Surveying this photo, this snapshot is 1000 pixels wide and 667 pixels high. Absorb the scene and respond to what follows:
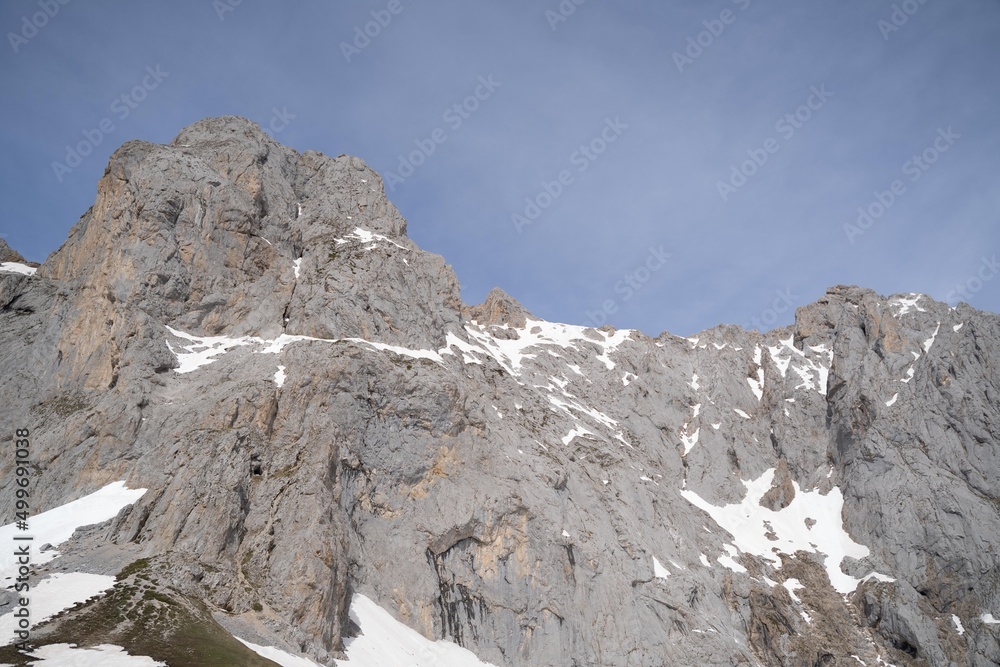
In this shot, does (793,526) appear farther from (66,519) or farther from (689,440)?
(66,519)

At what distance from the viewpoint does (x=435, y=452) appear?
6944cm

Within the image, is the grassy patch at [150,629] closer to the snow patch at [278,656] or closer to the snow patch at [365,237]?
the snow patch at [278,656]

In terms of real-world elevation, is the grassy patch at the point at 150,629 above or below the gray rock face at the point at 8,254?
below

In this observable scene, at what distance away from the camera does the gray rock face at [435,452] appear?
182ft

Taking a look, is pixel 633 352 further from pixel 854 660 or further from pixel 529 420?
pixel 854 660

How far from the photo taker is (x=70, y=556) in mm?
45094

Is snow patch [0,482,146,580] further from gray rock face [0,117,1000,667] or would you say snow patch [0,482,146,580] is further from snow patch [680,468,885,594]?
snow patch [680,468,885,594]

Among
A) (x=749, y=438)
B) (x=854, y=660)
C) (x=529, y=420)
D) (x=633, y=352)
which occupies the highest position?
(x=633, y=352)

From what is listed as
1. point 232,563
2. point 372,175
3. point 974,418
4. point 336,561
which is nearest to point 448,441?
point 336,561

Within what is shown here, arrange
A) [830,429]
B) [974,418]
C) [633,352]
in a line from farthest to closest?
[633,352] → [830,429] → [974,418]

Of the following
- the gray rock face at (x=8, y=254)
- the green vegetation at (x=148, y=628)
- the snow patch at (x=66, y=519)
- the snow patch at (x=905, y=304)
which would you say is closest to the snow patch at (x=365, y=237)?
the gray rock face at (x=8, y=254)

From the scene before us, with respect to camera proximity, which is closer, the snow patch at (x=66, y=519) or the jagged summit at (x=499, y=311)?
the snow patch at (x=66, y=519)

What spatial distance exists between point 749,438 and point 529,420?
45741 mm

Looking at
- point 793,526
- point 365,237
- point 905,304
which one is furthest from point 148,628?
point 905,304
